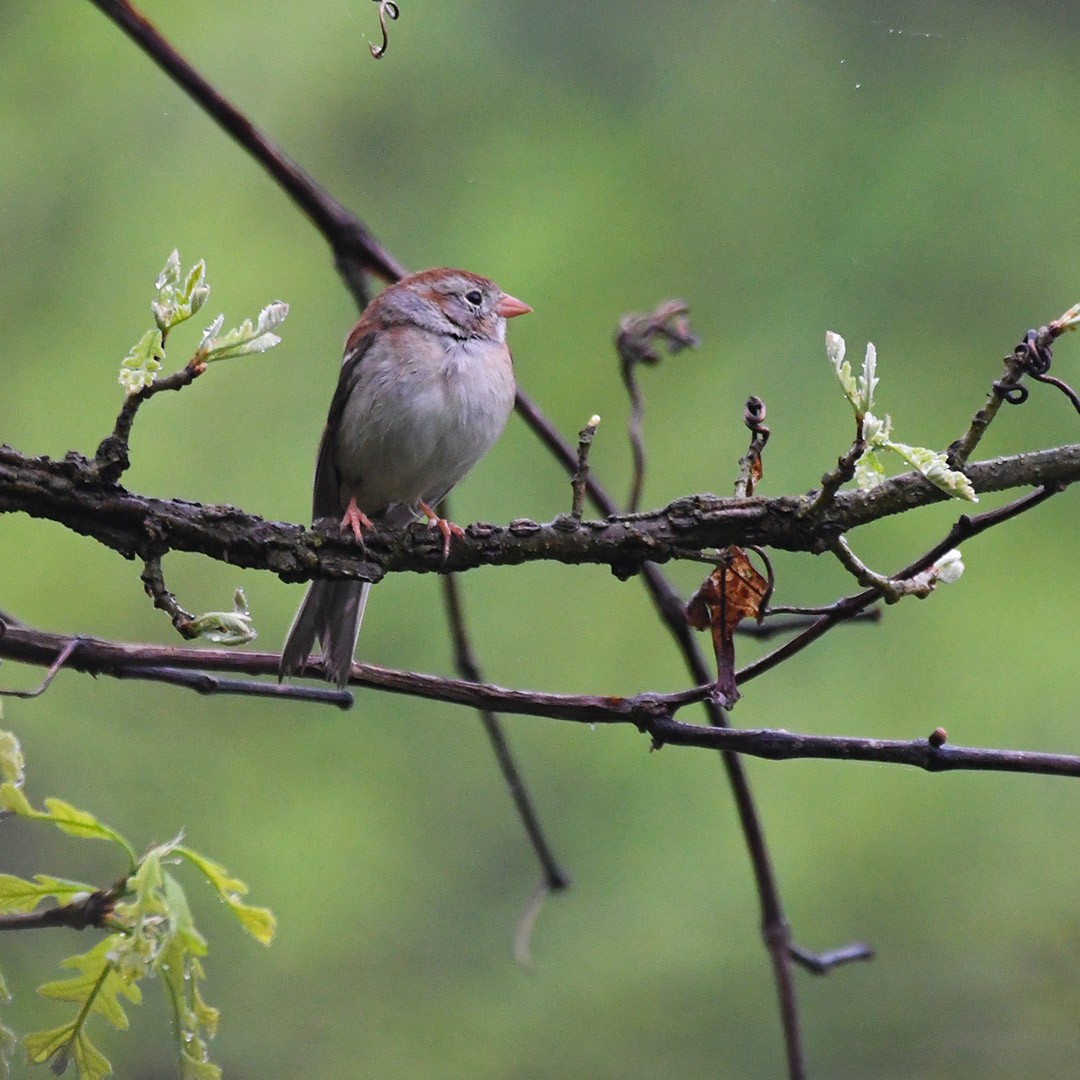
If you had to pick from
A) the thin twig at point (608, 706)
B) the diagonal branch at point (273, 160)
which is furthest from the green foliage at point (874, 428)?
the diagonal branch at point (273, 160)

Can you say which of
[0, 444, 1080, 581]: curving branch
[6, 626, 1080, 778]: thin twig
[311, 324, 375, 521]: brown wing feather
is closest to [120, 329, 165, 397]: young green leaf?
[0, 444, 1080, 581]: curving branch

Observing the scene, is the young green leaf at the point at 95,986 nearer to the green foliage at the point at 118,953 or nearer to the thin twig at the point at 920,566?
the green foliage at the point at 118,953

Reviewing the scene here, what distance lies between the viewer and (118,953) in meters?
1.31

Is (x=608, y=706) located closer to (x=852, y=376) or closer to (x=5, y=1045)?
(x=852, y=376)

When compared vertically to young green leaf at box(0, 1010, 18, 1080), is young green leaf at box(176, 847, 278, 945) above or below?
above

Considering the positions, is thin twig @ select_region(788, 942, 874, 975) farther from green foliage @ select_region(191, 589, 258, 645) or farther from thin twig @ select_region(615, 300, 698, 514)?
green foliage @ select_region(191, 589, 258, 645)

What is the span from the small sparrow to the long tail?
0.35 meters

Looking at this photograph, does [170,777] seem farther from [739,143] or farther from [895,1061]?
[739,143]

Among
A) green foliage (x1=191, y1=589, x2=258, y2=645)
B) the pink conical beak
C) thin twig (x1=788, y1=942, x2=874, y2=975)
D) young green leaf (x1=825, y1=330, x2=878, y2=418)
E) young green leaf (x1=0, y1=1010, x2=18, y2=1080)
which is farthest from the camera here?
the pink conical beak

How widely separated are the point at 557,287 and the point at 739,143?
0.87 m

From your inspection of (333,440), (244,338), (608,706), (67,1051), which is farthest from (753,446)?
(333,440)

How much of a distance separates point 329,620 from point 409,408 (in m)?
0.82

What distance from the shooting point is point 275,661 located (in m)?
1.95

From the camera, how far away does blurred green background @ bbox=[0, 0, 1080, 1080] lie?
390cm
